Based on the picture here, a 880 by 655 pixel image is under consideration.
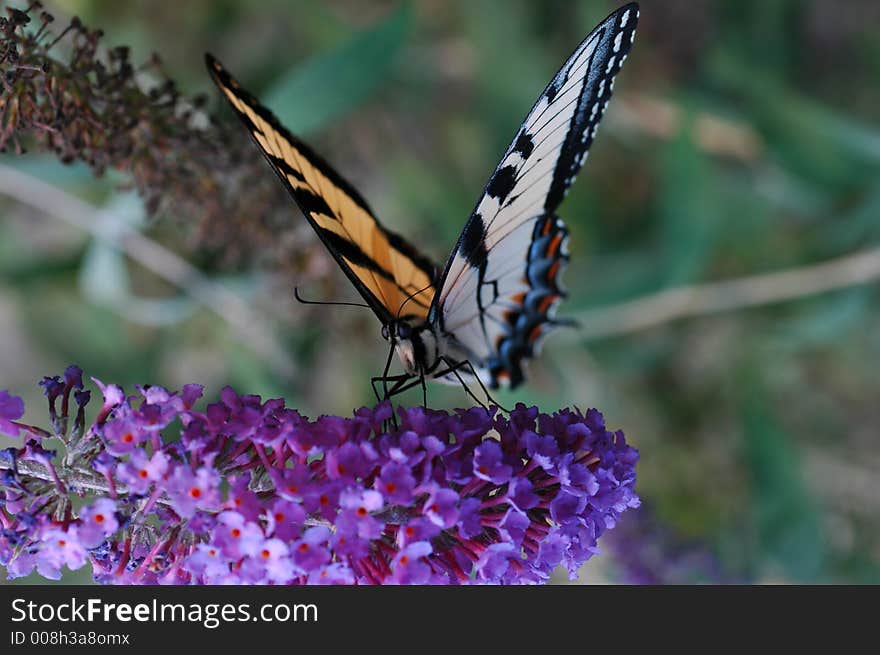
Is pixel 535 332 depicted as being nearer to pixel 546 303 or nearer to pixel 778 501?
pixel 546 303

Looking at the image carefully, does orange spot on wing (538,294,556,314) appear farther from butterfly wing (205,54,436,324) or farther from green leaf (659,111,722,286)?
green leaf (659,111,722,286)

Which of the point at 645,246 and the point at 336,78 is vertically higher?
the point at 645,246

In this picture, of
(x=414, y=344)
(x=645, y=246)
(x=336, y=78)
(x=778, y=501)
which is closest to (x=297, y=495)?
(x=414, y=344)

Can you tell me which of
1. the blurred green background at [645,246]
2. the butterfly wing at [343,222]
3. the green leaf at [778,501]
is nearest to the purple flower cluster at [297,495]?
the butterfly wing at [343,222]

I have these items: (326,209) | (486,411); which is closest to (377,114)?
(326,209)

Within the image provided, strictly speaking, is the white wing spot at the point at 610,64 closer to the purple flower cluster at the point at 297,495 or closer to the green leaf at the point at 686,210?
the purple flower cluster at the point at 297,495

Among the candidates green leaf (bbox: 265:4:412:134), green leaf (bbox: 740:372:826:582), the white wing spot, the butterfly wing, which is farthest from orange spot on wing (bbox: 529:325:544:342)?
green leaf (bbox: 740:372:826:582)

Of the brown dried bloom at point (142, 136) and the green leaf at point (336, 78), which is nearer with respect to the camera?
the brown dried bloom at point (142, 136)
